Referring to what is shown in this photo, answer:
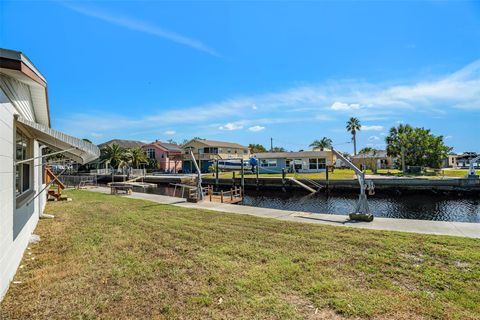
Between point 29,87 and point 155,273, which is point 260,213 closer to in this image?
point 155,273

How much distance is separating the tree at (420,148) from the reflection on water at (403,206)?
19707 mm

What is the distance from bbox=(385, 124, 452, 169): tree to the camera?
142 feet

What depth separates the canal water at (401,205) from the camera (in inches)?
731

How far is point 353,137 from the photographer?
82.4 meters

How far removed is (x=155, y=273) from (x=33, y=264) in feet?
8.62

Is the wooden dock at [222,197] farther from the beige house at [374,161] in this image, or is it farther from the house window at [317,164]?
the beige house at [374,161]

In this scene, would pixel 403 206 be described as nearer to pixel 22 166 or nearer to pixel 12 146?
pixel 22 166

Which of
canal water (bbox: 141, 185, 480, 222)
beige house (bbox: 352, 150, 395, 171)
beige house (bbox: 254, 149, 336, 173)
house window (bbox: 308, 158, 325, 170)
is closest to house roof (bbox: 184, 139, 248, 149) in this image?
beige house (bbox: 254, 149, 336, 173)

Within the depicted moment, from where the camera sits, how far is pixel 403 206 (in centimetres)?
2172

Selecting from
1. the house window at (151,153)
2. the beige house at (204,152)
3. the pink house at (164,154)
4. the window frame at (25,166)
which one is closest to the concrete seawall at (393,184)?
the beige house at (204,152)

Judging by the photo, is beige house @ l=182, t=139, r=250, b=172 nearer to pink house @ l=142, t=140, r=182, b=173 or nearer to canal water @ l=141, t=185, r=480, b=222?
pink house @ l=142, t=140, r=182, b=173

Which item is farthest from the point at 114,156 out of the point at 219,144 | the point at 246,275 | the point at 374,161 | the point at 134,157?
the point at 246,275

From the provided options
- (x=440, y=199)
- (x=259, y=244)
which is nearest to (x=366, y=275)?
(x=259, y=244)

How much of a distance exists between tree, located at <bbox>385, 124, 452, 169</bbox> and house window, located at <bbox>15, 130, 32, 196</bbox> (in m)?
45.4
